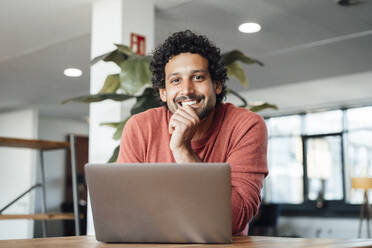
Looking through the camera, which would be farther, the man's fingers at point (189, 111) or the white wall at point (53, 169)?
the white wall at point (53, 169)

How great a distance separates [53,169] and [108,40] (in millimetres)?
6725

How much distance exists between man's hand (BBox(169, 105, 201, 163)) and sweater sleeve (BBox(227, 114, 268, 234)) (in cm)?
12

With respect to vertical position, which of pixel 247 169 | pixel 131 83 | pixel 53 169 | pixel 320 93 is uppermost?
pixel 320 93

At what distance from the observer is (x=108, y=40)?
135 inches

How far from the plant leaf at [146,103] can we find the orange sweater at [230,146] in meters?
0.69

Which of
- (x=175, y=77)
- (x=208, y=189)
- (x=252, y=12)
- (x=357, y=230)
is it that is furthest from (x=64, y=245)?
(x=357, y=230)

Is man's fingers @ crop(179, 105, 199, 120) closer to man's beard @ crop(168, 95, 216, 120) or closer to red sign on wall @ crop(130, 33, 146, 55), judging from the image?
man's beard @ crop(168, 95, 216, 120)

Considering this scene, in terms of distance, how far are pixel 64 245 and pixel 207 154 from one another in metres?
0.70

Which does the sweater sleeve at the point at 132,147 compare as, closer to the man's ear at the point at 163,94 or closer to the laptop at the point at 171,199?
the man's ear at the point at 163,94

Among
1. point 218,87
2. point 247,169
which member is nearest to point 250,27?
point 218,87

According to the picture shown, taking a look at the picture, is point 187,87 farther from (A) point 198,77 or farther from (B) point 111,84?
(B) point 111,84

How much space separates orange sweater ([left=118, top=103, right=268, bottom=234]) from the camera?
1.31 m

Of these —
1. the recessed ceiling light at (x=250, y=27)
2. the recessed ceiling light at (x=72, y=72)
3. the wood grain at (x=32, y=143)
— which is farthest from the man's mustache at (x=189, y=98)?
the recessed ceiling light at (x=72, y=72)

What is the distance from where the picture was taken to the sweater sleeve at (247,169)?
1.28m
